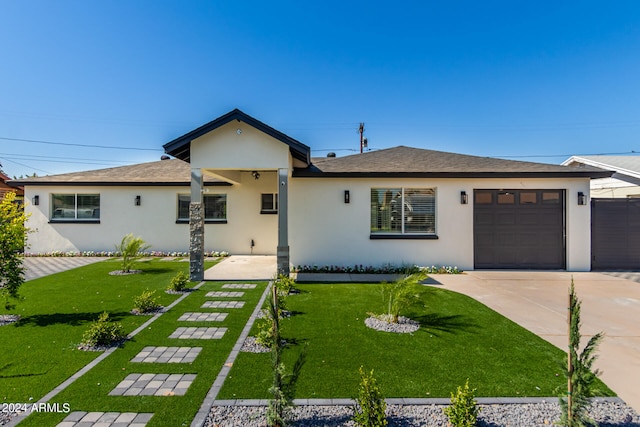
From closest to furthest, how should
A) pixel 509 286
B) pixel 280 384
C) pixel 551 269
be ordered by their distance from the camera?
pixel 280 384 → pixel 509 286 → pixel 551 269

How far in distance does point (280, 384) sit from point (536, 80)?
64.5ft

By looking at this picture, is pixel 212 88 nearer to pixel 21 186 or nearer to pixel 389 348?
pixel 21 186

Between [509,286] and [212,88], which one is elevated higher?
[212,88]

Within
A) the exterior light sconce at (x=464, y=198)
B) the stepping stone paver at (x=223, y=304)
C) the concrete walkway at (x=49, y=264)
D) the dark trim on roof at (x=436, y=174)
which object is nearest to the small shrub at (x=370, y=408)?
the stepping stone paver at (x=223, y=304)

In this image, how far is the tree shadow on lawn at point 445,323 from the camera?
523cm

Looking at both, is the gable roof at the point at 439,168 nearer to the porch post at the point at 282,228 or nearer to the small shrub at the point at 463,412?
the porch post at the point at 282,228

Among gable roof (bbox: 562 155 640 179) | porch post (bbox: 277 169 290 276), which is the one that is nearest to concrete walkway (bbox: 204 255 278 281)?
porch post (bbox: 277 169 290 276)

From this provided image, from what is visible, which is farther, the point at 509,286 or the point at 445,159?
the point at 445,159

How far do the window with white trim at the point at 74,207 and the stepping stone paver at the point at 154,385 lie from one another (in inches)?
485

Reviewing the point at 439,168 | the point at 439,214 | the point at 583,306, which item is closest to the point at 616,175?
the point at 439,168

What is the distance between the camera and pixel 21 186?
13133mm

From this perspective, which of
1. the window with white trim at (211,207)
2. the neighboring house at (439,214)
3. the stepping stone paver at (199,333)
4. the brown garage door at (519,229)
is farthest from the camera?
the window with white trim at (211,207)

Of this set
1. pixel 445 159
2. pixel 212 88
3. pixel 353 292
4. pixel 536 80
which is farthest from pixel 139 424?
pixel 536 80

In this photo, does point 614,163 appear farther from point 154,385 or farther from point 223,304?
point 154,385
